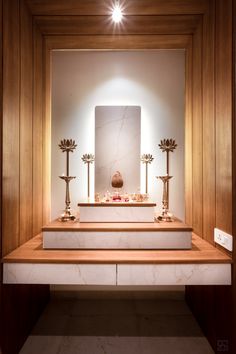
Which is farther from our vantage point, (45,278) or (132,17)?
(132,17)

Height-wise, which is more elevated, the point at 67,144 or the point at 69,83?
the point at 69,83

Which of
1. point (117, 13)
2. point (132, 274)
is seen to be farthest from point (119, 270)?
point (117, 13)

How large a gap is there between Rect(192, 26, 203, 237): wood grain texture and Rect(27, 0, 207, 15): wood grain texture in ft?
0.62

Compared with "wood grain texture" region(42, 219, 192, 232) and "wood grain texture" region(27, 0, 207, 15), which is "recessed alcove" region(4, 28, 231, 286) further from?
"wood grain texture" region(27, 0, 207, 15)

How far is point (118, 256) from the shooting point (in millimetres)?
1527

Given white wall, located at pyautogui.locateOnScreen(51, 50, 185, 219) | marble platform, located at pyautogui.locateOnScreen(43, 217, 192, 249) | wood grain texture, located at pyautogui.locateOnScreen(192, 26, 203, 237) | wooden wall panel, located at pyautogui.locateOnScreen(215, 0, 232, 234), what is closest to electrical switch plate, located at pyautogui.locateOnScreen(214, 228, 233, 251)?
wooden wall panel, located at pyautogui.locateOnScreen(215, 0, 232, 234)

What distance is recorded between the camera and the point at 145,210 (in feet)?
6.19

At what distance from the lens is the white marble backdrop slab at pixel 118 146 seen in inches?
97.0

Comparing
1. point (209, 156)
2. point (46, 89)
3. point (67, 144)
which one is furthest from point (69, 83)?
point (209, 156)

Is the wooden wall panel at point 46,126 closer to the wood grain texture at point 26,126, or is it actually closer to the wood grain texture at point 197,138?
the wood grain texture at point 26,126

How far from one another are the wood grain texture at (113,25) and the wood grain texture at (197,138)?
140 millimetres

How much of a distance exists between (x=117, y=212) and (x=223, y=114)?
977mm

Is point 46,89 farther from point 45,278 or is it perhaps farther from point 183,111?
point 45,278

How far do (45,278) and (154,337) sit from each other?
3.27ft
